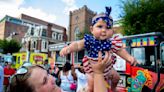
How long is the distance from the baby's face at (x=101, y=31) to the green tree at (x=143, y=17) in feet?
50.6

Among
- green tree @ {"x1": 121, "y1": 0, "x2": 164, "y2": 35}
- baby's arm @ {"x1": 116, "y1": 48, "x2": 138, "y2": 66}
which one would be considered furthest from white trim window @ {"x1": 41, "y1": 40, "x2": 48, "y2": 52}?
baby's arm @ {"x1": 116, "y1": 48, "x2": 138, "y2": 66}

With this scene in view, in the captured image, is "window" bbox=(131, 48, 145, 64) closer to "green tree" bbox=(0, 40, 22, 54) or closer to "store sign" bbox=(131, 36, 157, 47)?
"store sign" bbox=(131, 36, 157, 47)

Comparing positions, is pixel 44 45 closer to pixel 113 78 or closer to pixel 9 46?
pixel 9 46

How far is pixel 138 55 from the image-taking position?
29.3 feet

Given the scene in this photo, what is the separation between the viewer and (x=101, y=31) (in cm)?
253

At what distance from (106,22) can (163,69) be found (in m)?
6.51

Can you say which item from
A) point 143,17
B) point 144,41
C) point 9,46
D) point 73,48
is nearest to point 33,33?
point 9,46

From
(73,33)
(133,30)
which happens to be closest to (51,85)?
(133,30)

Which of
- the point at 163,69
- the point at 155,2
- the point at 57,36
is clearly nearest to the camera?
the point at 163,69

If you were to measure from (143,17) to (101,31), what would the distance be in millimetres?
16697

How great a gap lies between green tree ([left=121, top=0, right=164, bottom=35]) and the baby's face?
1541cm

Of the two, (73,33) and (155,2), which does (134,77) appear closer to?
(155,2)

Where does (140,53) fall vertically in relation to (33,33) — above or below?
below

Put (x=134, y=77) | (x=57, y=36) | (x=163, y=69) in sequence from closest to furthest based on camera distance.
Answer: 1. (x=163, y=69)
2. (x=134, y=77)
3. (x=57, y=36)
